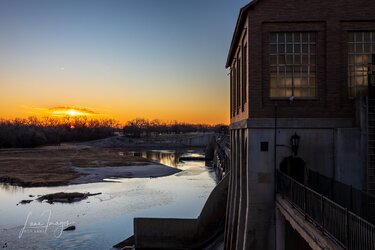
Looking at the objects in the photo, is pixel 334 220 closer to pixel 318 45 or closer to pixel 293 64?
pixel 293 64

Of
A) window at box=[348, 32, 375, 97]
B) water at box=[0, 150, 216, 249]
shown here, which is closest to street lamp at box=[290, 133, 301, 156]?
window at box=[348, 32, 375, 97]

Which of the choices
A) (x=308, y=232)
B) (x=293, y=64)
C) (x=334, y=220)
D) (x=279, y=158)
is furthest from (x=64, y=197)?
(x=334, y=220)

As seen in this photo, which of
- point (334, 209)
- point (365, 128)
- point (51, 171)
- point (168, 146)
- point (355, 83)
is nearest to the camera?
point (334, 209)

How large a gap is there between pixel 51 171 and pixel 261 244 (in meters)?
56.9

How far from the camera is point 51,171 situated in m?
65.1

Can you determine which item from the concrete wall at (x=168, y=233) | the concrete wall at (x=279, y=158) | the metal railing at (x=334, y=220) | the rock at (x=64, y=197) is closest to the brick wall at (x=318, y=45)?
the concrete wall at (x=279, y=158)

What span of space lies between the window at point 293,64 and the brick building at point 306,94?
3cm

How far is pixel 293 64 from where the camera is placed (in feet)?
47.8

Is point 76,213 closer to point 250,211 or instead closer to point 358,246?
point 250,211

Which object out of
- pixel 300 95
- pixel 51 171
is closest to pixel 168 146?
pixel 51 171

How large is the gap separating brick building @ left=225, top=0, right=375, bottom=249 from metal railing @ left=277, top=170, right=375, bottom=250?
255 cm

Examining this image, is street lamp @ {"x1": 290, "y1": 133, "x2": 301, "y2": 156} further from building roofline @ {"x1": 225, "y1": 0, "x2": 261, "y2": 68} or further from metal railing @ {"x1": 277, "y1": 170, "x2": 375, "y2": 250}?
building roofline @ {"x1": 225, "y1": 0, "x2": 261, "y2": 68}

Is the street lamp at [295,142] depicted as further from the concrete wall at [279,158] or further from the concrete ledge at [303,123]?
the concrete ledge at [303,123]

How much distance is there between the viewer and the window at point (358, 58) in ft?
47.6
